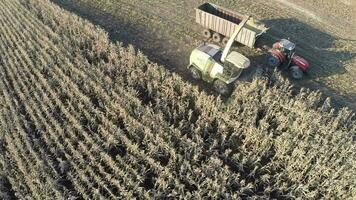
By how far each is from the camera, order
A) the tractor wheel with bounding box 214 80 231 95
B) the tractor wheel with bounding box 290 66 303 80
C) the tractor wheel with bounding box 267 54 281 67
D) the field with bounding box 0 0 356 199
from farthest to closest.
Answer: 1. the tractor wheel with bounding box 267 54 281 67
2. the tractor wheel with bounding box 290 66 303 80
3. the tractor wheel with bounding box 214 80 231 95
4. the field with bounding box 0 0 356 199

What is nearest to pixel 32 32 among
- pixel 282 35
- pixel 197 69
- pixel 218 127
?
pixel 197 69

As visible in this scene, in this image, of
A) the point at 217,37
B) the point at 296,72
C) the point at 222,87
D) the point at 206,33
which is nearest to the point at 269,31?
the point at 217,37

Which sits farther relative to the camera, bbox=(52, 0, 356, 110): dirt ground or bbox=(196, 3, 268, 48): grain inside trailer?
bbox=(196, 3, 268, 48): grain inside trailer

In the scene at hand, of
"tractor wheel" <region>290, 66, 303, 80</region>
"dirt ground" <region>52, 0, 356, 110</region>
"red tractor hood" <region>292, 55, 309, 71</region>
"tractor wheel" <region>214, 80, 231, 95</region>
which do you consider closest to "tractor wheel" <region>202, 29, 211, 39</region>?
"dirt ground" <region>52, 0, 356, 110</region>

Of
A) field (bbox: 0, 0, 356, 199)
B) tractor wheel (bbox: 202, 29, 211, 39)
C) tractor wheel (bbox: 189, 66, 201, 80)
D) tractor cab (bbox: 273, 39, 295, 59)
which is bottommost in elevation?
field (bbox: 0, 0, 356, 199)

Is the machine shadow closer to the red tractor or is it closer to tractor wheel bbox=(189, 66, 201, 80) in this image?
the red tractor

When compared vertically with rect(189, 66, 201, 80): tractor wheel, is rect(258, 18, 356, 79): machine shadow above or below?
above

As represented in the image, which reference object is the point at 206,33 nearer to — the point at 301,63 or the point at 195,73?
the point at 195,73

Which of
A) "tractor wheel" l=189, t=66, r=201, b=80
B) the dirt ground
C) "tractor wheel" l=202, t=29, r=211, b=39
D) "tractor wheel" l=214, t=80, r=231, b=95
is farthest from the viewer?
"tractor wheel" l=202, t=29, r=211, b=39

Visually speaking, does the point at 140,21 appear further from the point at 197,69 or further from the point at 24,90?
the point at 24,90
